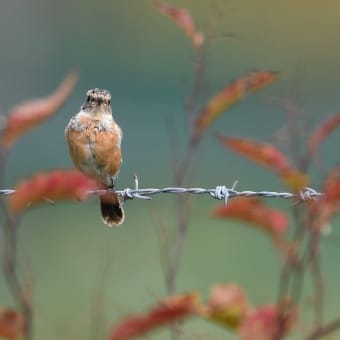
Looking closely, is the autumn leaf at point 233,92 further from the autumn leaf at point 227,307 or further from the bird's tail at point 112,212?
the bird's tail at point 112,212

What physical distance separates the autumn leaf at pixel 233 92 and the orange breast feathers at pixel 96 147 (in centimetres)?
108

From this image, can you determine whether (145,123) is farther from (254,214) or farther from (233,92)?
(254,214)

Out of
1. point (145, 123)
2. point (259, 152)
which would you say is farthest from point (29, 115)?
point (145, 123)

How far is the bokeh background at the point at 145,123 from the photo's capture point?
33.4 feet

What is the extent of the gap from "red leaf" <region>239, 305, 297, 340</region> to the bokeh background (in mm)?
630

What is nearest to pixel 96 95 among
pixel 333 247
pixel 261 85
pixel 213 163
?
pixel 261 85

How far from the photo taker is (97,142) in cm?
602

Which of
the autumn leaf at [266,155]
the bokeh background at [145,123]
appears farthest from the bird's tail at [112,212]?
the autumn leaf at [266,155]

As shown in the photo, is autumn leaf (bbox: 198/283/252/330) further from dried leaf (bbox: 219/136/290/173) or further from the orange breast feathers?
the orange breast feathers

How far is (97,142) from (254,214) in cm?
151

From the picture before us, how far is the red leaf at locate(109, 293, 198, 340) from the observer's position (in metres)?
3.91

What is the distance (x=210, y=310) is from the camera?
419 centimetres

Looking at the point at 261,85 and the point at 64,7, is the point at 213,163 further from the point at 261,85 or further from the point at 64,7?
the point at 261,85

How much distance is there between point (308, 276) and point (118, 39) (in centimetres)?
955
